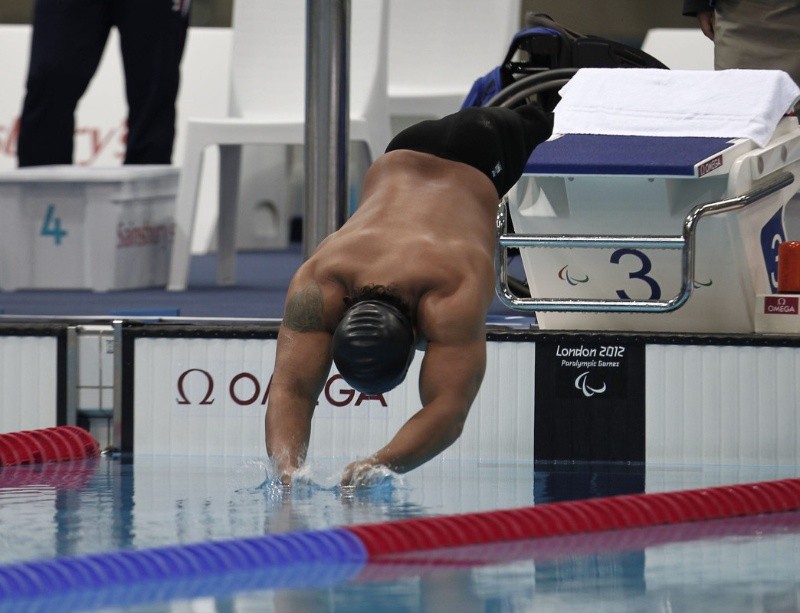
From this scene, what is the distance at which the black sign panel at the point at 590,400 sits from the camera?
3773 mm

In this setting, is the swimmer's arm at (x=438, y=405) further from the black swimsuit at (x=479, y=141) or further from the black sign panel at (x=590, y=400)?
the black sign panel at (x=590, y=400)

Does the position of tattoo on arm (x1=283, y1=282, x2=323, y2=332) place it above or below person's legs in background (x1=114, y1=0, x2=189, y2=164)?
below

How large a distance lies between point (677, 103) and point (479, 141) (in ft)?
2.27

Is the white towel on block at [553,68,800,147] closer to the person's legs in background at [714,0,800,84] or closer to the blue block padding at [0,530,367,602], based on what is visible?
the person's legs in background at [714,0,800,84]

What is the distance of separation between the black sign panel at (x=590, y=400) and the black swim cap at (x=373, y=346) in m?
0.90

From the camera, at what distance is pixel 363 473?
10.0ft

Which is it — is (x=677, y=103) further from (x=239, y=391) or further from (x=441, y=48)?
(x=441, y=48)

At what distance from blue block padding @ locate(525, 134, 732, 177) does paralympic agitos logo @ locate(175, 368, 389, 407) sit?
676 millimetres

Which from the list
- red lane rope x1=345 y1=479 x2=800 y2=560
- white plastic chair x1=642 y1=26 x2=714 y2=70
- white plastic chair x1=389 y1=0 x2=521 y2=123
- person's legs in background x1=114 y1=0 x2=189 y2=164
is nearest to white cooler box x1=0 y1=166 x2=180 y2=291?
person's legs in background x1=114 y1=0 x2=189 y2=164

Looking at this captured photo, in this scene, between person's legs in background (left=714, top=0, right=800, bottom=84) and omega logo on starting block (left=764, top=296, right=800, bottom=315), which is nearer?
omega logo on starting block (left=764, top=296, right=800, bottom=315)

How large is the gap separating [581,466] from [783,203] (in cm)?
89

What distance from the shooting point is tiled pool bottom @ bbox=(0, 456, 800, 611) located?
7.16ft

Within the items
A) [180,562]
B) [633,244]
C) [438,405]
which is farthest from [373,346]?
[633,244]

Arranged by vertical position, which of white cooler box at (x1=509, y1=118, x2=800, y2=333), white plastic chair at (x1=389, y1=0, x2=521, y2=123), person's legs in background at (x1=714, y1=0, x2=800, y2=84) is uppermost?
white plastic chair at (x1=389, y1=0, x2=521, y2=123)
